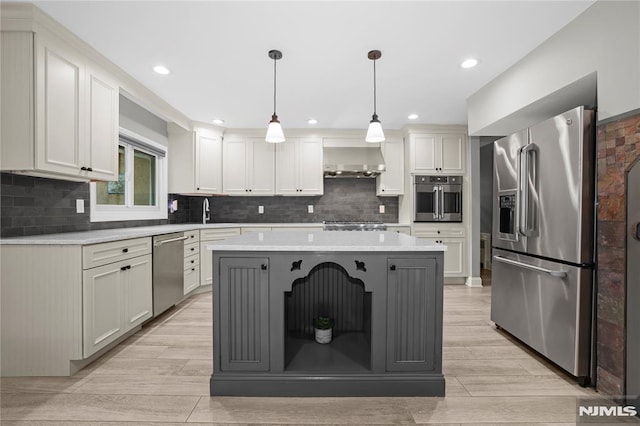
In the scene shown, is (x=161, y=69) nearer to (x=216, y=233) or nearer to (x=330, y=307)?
(x=216, y=233)

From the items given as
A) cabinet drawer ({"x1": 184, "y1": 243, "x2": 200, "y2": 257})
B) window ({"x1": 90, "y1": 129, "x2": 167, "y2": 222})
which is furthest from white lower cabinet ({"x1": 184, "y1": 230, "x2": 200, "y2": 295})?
window ({"x1": 90, "y1": 129, "x2": 167, "y2": 222})

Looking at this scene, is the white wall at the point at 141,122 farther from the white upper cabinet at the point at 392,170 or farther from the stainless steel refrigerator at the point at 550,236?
the stainless steel refrigerator at the point at 550,236

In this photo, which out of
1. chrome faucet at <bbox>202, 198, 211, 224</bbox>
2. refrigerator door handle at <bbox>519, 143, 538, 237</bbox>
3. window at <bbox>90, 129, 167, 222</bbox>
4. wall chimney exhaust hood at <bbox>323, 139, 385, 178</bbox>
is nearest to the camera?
refrigerator door handle at <bbox>519, 143, 538, 237</bbox>

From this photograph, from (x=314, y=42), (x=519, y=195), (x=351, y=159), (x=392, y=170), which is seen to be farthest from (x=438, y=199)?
(x=314, y=42)

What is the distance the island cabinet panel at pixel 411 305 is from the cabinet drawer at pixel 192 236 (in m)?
2.79

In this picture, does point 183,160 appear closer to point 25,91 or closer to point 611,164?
point 25,91

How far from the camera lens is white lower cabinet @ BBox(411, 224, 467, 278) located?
4547mm

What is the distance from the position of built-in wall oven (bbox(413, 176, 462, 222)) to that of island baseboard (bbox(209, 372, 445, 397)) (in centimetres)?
306

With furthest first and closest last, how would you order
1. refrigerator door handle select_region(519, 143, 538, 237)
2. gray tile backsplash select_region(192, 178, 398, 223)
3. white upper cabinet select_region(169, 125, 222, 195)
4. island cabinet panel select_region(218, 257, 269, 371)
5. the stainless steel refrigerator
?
gray tile backsplash select_region(192, 178, 398, 223) → white upper cabinet select_region(169, 125, 222, 195) → refrigerator door handle select_region(519, 143, 538, 237) → the stainless steel refrigerator → island cabinet panel select_region(218, 257, 269, 371)

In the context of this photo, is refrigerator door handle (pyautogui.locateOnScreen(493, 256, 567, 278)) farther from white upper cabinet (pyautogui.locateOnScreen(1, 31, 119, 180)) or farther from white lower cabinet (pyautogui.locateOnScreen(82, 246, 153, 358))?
white upper cabinet (pyautogui.locateOnScreen(1, 31, 119, 180))

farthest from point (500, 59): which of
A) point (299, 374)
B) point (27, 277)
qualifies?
point (27, 277)

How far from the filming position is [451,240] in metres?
4.58

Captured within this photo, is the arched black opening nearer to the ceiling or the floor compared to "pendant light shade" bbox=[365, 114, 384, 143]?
nearer to the floor

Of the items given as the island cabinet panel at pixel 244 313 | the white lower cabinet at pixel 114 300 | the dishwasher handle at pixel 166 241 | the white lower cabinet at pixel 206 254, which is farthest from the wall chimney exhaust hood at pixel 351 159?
the island cabinet panel at pixel 244 313
